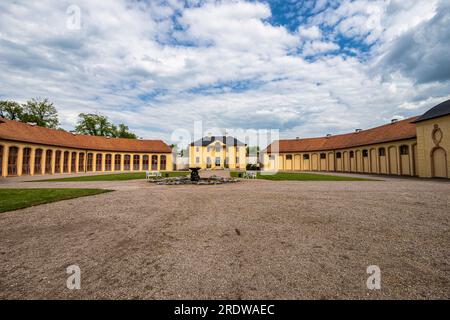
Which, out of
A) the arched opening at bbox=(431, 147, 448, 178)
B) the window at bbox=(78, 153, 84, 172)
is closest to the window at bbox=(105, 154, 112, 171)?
the window at bbox=(78, 153, 84, 172)

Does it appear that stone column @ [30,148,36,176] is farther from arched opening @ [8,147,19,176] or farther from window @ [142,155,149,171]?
window @ [142,155,149,171]

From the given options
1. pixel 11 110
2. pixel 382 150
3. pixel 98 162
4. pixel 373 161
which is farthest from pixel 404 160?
pixel 11 110

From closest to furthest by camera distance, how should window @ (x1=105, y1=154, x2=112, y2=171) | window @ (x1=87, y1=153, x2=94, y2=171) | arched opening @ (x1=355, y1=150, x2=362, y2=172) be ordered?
arched opening @ (x1=355, y1=150, x2=362, y2=172), window @ (x1=87, y1=153, x2=94, y2=171), window @ (x1=105, y1=154, x2=112, y2=171)

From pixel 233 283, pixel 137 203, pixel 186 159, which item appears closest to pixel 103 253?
pixel 233 283

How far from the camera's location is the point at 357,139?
114 ft

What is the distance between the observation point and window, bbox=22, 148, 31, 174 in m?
25.6

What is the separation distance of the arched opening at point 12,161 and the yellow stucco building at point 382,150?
41.3 m

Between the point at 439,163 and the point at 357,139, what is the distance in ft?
49.5

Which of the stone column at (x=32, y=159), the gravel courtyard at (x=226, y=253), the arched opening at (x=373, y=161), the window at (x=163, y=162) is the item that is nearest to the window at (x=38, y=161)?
the stone column at (x=32, y=159)

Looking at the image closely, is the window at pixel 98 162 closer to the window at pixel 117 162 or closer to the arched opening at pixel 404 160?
the window at pixel 117 162

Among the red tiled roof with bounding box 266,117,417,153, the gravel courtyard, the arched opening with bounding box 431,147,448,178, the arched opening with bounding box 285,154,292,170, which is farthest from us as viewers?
the arched opening with bounding box 285,154,292,170

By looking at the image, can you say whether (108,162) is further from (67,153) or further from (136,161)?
(67,153)

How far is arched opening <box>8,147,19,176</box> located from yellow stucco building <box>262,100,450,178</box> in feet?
136
